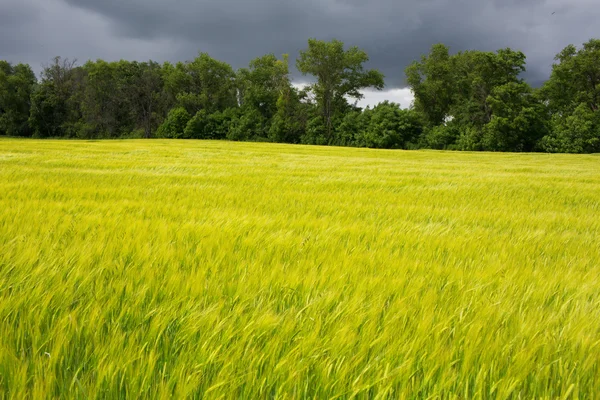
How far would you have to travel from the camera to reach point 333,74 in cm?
6191

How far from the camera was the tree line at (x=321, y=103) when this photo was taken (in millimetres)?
46844

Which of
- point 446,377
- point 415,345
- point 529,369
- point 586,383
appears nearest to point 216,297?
point 415,345

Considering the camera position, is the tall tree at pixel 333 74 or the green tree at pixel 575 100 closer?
the green tree at pixel 575 100

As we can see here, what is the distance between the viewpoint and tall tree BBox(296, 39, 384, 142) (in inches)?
2389

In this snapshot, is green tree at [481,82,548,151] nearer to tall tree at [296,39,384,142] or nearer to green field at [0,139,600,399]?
tall tree at [296,39,384,142]

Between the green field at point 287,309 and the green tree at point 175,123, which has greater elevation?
the green tree at point 175,123

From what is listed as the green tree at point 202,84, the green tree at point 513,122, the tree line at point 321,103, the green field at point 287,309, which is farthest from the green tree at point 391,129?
the green field at point 287,309

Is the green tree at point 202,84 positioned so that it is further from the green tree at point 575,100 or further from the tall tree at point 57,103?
the green tree at point 575,100

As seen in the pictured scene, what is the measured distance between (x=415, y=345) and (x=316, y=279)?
29.0 inches

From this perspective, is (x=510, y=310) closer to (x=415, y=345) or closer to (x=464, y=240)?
(x=415, y=345)

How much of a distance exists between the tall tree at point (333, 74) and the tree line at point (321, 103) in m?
0.18

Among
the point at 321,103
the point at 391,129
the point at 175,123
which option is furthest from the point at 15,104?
the point at 391,129

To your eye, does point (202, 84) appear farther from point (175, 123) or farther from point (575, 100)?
point (575, 100)

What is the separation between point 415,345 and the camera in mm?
1379
